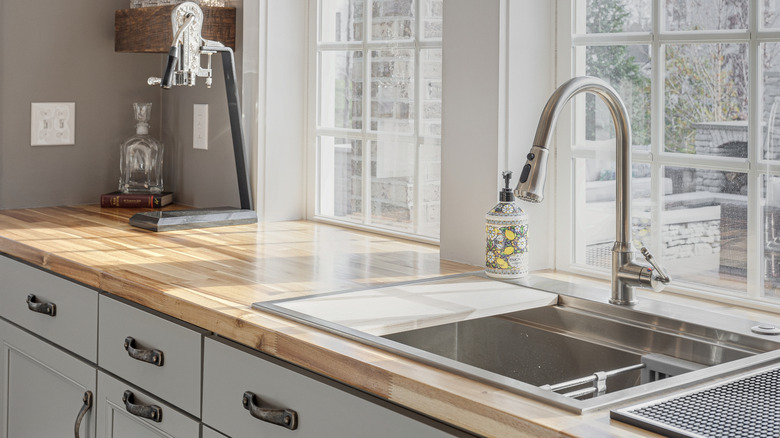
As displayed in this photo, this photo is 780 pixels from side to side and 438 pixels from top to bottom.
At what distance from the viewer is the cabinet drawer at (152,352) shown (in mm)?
1490

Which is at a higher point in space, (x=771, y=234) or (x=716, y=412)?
(x=771, y=234)

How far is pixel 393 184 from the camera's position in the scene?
7.57ft

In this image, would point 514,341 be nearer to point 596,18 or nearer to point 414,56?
point 596,18

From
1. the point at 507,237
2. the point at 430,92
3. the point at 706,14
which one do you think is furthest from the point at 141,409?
the point at 706,14

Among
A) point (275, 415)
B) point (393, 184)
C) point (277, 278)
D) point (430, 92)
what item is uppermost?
point (430, 92)

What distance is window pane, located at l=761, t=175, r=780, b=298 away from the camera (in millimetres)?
1502

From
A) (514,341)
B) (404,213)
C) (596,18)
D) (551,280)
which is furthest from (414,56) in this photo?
(514,341)

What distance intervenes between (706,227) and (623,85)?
12.9 inches

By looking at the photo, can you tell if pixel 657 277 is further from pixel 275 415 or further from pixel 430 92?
pixel 430 92

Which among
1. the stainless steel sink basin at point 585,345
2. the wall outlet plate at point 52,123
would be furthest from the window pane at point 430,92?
the wall outlet plate at point 52,123

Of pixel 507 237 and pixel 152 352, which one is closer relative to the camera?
pixel 152 352

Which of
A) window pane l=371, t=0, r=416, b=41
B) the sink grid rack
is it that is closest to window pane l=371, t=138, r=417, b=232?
window pane l=371, t=0, r=416, b=41

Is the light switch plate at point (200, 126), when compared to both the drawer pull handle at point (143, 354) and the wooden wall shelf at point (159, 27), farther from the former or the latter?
the drawer pull handle at point (143, 354)

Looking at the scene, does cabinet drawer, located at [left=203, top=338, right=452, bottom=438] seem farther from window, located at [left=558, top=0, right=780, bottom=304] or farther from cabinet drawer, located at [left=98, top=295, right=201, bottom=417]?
window, located at [left=558, top=0, right=780, bottom=304]
